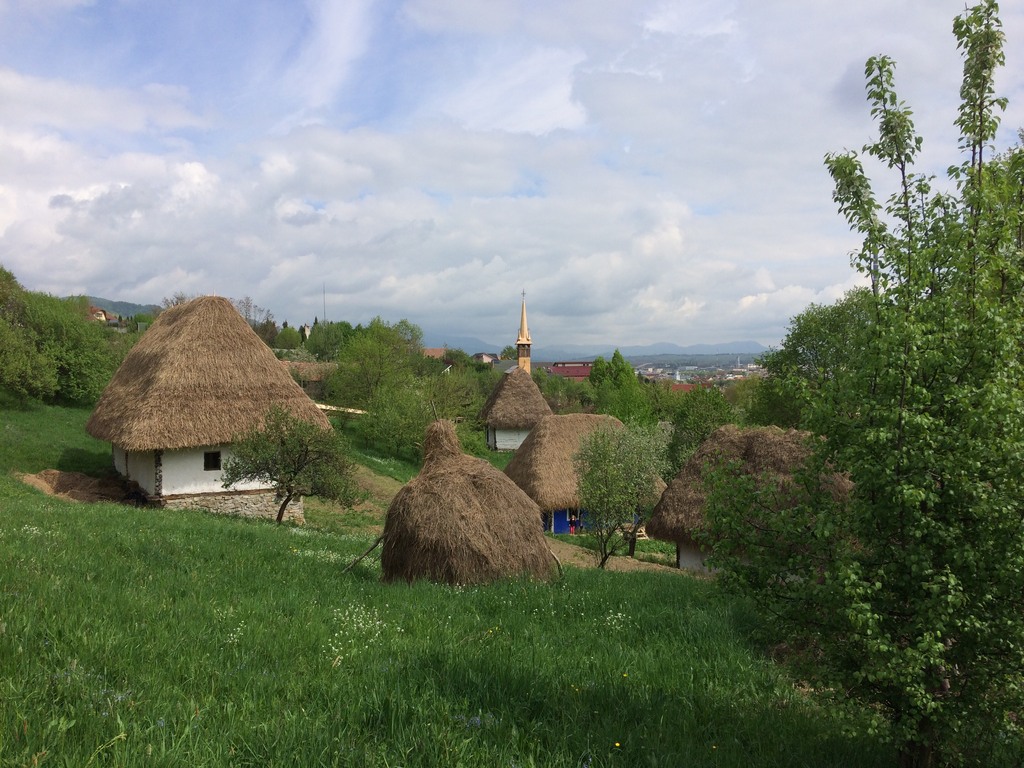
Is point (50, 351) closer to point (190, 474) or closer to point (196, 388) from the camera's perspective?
point (196, 388)

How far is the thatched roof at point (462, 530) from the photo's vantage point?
393 inches

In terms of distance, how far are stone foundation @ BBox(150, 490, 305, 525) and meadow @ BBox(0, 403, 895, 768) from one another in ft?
46.8

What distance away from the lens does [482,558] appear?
33.2 ft

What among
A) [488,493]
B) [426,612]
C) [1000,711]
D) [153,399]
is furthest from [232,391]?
[1000,711]

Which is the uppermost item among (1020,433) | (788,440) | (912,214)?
(912,214)

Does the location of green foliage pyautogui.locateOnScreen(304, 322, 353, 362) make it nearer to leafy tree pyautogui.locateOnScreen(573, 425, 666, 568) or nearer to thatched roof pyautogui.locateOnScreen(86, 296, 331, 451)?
thatched roof pyautogui.locateOnScreen(86, 296, 331, 451)

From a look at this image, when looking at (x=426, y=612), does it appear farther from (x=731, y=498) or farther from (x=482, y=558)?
(x=731, y=498)

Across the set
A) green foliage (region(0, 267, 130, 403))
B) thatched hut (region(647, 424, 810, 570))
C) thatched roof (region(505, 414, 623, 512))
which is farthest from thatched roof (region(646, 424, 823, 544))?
green foliage (region(0, 267, 130, 403))

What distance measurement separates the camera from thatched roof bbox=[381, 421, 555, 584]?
9.98m

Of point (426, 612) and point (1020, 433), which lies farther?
point (426, 612)

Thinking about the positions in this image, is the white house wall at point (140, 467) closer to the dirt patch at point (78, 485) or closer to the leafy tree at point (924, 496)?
the dirt patch at point (78, 485)

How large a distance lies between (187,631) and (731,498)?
4283 millimetres

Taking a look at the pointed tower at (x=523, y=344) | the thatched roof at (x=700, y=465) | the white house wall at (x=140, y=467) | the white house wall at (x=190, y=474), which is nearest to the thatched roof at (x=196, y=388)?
the white house wall at (x=190, y=474)

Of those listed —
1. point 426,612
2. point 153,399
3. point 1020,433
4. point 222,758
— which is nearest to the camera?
point 222,758
